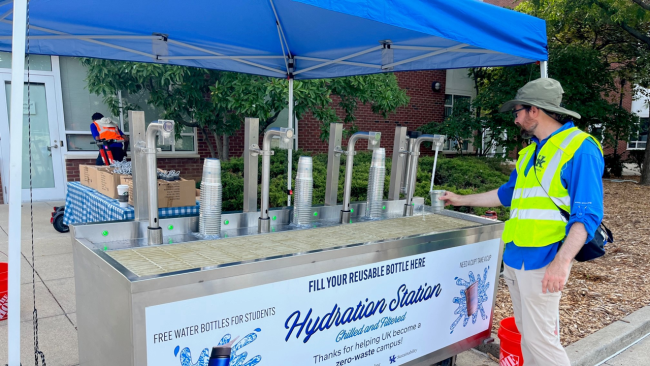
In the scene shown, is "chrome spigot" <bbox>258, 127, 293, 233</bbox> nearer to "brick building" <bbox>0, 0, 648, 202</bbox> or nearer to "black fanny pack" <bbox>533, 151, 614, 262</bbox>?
"black fanny pack" <bbox>533, 151, 614, 262</bbox>

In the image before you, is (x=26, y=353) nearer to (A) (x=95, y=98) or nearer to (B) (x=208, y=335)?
(B) (x=208, y=335)

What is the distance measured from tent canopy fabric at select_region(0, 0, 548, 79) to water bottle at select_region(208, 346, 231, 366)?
1.79 m

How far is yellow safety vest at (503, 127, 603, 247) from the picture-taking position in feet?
7.51

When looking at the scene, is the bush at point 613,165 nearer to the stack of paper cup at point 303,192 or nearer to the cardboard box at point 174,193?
the cardboard box at point 174,193

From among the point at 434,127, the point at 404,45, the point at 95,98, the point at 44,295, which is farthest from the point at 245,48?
the point at 434,127

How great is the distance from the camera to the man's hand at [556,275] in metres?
2.20

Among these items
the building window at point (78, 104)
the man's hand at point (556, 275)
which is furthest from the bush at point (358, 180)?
the man's hand at point (556, 275)

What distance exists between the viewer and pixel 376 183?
313 centimetres

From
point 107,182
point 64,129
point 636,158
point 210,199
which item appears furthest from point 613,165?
point 210,199

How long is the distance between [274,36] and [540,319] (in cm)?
327

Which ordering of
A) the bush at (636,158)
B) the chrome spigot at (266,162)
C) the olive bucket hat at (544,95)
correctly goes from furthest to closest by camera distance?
the bush at (636,158)
the chrome spigot at (266,162)
the olive bucket hat at (544,95)

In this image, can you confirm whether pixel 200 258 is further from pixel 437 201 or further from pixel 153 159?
pixel 437 201

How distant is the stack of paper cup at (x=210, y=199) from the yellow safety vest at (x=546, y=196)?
165cm

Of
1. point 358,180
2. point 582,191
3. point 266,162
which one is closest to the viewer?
point 582,191
